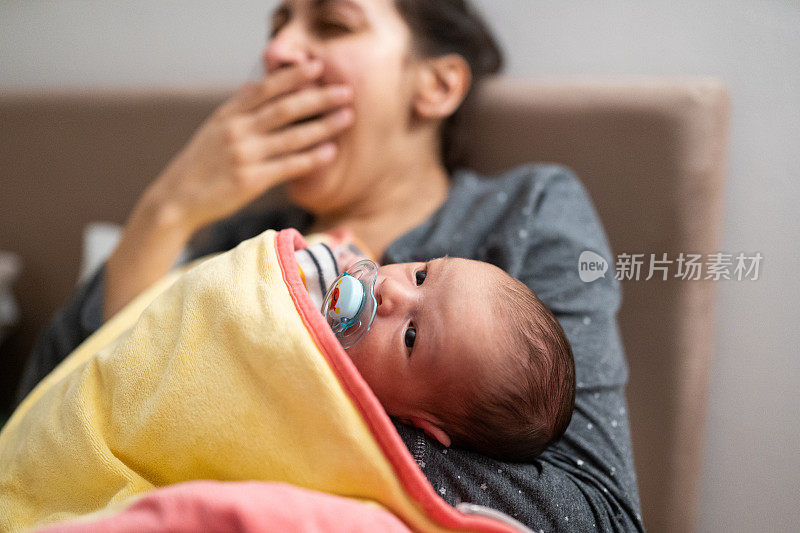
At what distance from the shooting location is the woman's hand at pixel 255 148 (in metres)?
1.01

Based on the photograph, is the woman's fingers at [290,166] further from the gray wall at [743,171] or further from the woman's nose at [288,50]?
the gray wall at [743,171]

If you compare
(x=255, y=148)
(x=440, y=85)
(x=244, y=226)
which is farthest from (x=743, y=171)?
(x=244, y=226)

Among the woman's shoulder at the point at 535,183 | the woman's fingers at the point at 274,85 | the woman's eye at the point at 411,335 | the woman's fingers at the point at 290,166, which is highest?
the woman's fingers at the point at 274,85

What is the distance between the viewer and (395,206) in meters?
1.10

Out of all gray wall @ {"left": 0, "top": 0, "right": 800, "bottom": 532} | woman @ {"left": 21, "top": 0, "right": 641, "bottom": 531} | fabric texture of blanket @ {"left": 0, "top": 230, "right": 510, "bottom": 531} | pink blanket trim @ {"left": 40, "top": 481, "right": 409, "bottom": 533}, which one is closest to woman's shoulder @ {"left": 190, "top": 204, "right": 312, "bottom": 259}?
woman @ {"left": 21, "top": 0, "right": 641, "bottom": 531}

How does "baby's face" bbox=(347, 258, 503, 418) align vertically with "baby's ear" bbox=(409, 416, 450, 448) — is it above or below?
above

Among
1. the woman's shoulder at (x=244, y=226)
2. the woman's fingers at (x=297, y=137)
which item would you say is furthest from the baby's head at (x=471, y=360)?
the woman's shoulder at (x=244, y=226)

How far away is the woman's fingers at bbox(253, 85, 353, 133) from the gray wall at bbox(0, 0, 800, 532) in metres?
0.46

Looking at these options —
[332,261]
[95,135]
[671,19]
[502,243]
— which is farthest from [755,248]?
[95,135]

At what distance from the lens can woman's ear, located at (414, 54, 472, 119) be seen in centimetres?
108

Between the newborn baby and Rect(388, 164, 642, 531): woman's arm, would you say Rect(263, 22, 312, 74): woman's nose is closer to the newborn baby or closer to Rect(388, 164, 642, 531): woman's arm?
Rect(388, 164, 642, 531): woman's arm

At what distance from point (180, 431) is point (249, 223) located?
0.80 meters

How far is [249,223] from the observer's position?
1294 mm

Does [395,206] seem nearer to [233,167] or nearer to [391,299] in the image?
[233,167]
